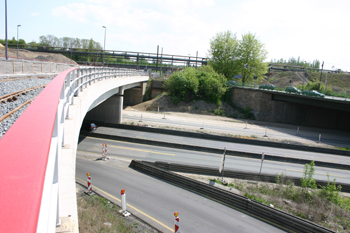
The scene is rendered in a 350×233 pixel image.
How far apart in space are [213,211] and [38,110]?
11.8 m

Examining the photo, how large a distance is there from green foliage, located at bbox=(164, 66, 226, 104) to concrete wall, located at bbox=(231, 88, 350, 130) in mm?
5995

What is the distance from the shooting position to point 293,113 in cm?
4381

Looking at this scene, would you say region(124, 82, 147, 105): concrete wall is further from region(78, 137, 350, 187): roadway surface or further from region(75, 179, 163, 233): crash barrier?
region(75, 179, 163, 233): crash barrier

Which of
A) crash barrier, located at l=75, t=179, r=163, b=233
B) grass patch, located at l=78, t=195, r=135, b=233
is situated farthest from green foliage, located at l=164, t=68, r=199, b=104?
A: grass patch, located at l=78, t=195, r=135, b=233

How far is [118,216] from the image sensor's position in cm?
1093

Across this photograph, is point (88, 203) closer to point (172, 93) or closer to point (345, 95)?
point (345, 95)

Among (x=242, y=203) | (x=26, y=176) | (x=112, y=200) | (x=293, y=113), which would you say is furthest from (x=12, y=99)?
(x=293, y=113)

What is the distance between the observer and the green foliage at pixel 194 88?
48469 millimetres

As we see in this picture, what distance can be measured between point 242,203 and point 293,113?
35.8 meters

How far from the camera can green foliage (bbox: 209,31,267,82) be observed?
186 feet

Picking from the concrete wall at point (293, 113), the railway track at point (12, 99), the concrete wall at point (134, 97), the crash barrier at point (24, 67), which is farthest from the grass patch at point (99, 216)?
the concrete wall at point (134, 97)

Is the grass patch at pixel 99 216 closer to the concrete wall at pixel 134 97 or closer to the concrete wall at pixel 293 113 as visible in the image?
the concrete wall at pixel 293 113

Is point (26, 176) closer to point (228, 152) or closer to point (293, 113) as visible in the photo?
point (228, 152)

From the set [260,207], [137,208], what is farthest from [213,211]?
[137,208]
